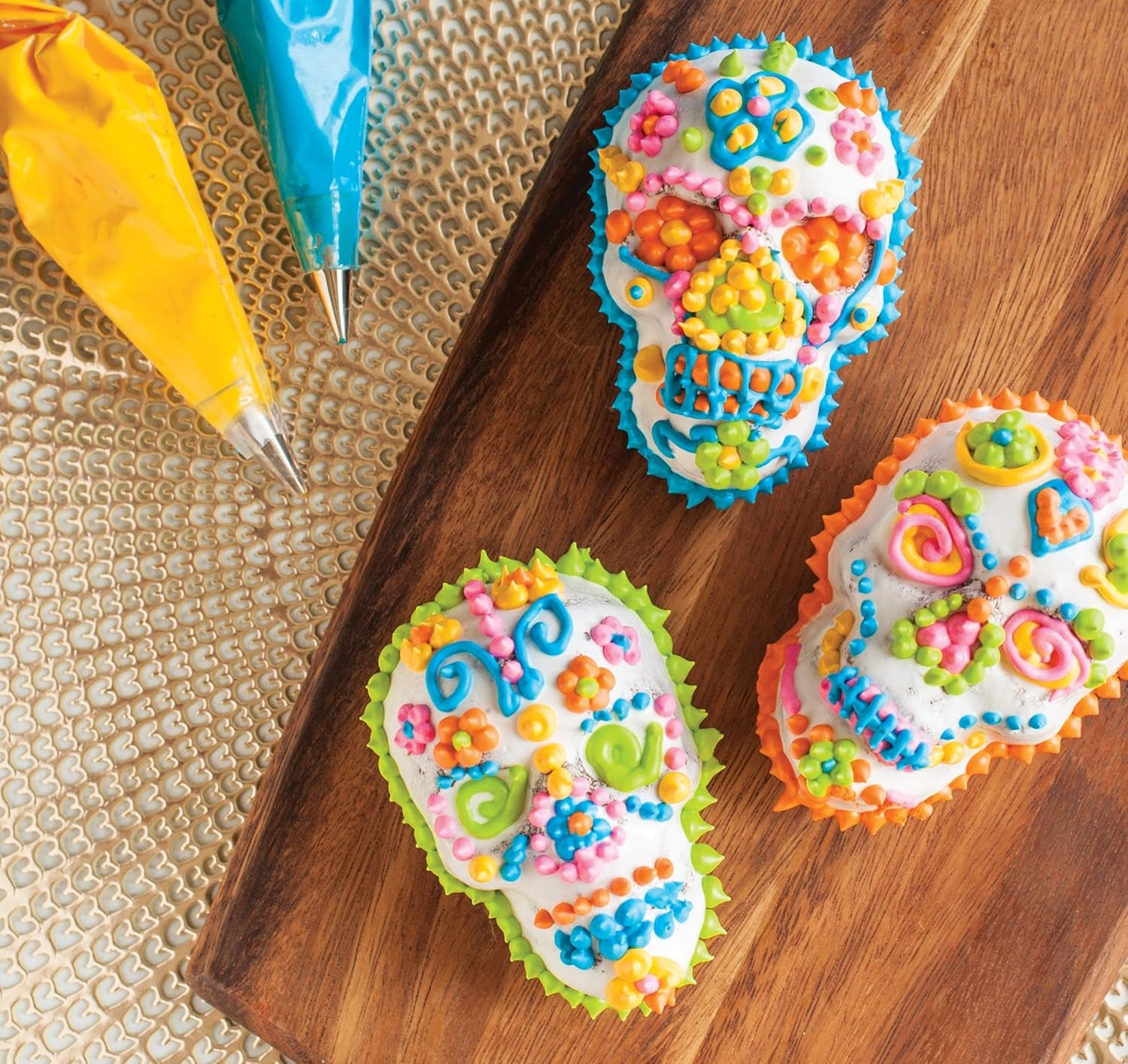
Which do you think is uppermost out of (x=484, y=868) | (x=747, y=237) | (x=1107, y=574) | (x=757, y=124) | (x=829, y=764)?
(x=757, y=124)

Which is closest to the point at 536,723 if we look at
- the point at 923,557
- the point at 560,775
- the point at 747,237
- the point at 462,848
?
the point at 560,775

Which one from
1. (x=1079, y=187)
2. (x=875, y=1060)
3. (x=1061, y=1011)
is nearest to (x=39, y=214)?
(x=1079, y=187)

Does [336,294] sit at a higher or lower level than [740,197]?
lower

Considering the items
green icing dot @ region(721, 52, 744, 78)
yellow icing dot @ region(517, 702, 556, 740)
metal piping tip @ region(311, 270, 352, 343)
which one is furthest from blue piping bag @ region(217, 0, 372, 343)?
yellow icing dot @ region(517, 702, 556, 740)

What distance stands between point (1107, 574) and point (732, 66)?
69 cm

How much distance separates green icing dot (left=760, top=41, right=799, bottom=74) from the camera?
3.49ft

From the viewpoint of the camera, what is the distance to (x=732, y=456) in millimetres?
1103

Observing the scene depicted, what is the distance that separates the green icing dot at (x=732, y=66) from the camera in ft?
3.42

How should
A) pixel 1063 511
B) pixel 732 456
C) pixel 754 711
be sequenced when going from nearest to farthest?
1. pixel 1063 511
2. pixel 732 456
3. pixel 754 711

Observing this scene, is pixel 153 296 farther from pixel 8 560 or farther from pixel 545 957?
pixel 545 957

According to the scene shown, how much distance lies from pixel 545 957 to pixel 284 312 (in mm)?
893

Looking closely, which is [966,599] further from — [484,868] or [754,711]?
[484,868]

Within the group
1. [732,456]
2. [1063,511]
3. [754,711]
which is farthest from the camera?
[754,711]

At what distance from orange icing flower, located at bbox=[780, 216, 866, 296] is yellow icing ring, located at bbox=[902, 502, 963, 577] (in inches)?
10.8
